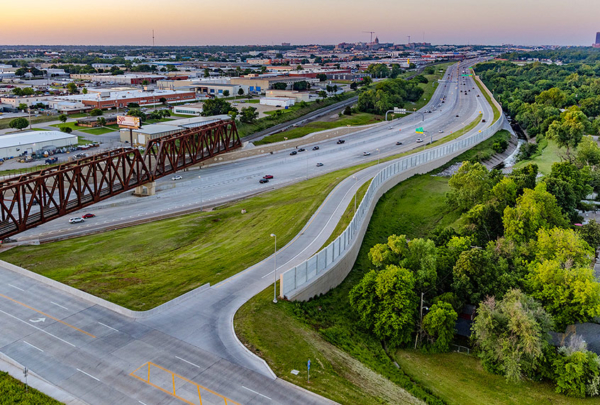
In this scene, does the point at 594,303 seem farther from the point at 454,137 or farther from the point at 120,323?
the point at 454,137

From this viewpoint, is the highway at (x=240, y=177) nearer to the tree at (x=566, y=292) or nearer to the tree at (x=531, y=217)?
the tree at (x=531, y=217)

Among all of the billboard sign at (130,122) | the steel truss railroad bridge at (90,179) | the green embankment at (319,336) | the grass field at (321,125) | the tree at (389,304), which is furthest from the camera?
the grass field at (321,125)

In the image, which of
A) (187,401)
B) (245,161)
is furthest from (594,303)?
(245,161)

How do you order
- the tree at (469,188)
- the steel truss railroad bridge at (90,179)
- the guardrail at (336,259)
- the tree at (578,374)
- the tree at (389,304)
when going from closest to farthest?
the tree at (578,374), the tree at (389,304), the guardrail at (336,259), the steel truss railroad bridge at (90,179), the tree at (469,188)

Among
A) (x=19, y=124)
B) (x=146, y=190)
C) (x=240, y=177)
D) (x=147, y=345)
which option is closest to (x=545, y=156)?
(x=240, y=177)

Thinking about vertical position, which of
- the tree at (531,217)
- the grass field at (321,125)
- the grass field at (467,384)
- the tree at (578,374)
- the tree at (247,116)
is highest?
the tree at (247,116)

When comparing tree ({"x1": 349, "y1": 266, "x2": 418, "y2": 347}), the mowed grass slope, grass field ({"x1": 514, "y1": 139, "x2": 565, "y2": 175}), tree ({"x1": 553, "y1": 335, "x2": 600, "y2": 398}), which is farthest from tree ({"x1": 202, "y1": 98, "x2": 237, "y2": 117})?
tree ({"x1": 553, "y1": 335, "x2": 600, "y2": 398})

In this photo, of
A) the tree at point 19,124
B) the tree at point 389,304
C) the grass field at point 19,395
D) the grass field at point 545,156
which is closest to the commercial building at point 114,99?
the tree at point 19,124
